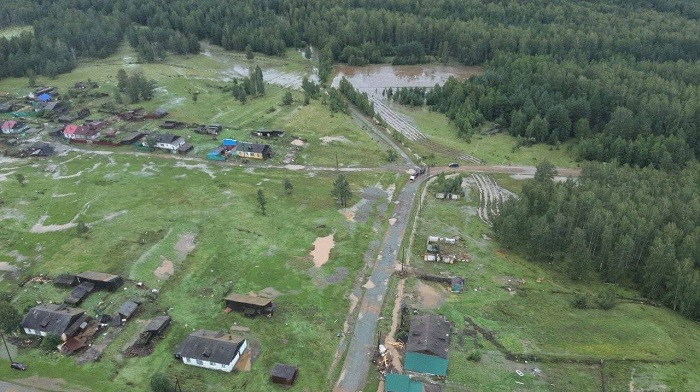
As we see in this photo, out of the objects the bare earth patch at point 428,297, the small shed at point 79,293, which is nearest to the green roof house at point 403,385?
the bare earth patch at point 428,297

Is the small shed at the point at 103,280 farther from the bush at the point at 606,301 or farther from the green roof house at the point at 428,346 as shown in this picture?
the bush at the point at 606,301

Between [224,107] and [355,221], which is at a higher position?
[224,107]

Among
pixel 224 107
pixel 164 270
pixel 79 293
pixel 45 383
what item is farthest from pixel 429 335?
pixel 224 107

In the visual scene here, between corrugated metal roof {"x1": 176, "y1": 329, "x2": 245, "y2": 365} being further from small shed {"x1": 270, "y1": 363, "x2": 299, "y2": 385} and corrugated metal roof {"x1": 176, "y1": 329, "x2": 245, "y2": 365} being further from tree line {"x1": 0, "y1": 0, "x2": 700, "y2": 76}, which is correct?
tree line {"x1": 0, "y1": 0, "x2": 700, "y2": 76}

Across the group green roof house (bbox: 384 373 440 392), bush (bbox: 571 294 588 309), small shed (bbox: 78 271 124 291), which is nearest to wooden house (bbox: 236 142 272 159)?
small shed (bbox: 78 271 124 291)

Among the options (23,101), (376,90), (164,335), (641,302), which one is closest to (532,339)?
(641,302)

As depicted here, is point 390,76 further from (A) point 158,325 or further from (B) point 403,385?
(B) point 403,385
